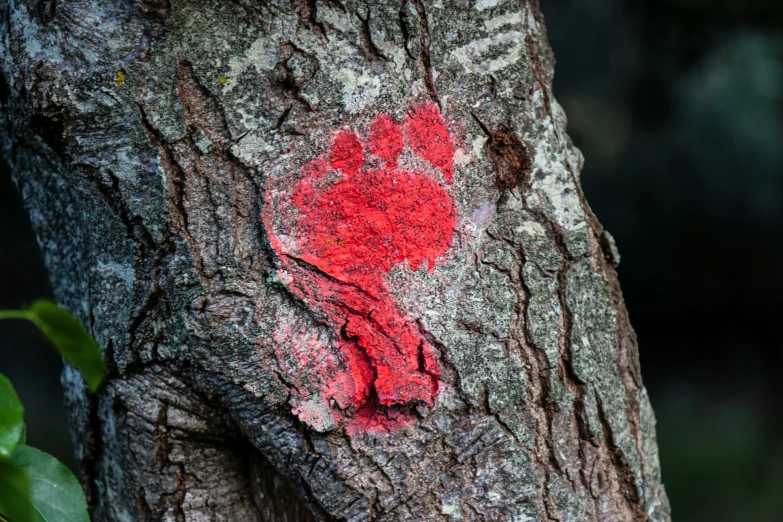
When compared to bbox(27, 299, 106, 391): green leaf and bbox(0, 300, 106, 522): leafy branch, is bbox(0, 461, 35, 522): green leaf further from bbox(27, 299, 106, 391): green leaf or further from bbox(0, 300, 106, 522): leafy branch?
bbox(27, 299, 106, 391): green leaf

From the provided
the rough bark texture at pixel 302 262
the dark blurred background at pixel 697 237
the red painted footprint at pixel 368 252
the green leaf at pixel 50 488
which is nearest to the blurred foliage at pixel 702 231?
the dark blurred background at pixel 697 237

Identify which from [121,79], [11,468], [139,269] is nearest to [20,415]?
[11,468]

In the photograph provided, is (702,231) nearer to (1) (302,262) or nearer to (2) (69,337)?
(1) (302,262)

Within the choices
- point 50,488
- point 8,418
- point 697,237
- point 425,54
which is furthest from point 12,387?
point 697,237

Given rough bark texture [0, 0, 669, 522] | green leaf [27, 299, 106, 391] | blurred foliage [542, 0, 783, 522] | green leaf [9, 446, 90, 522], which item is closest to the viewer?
green leaf [27, 299, 106, 391]

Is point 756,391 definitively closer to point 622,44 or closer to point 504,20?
point 622,44

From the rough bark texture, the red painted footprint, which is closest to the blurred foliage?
the rough bark texture

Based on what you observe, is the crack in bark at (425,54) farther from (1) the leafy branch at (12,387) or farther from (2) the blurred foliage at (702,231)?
(2) the blurred foliage at (702,231)
